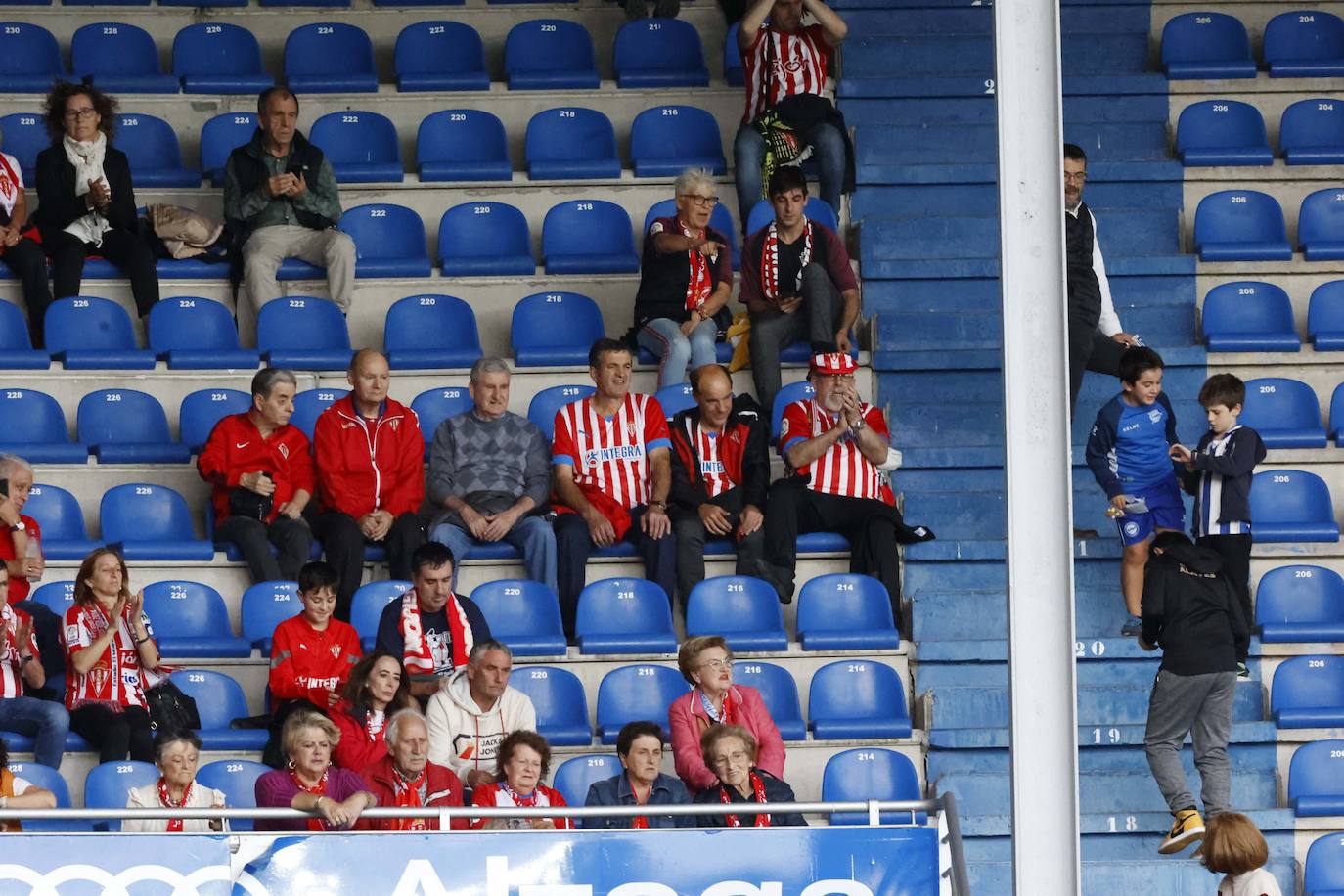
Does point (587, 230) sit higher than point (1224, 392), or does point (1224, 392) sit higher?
point (587, 230)

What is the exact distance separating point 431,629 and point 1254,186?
5.06 m

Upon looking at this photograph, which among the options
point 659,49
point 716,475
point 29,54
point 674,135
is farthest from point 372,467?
point 29,54

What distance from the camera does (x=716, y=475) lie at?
28.8 ft

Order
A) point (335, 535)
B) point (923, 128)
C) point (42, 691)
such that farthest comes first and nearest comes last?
1. point (923, 128)
2. point (335, 535)
3. point (42, 691)

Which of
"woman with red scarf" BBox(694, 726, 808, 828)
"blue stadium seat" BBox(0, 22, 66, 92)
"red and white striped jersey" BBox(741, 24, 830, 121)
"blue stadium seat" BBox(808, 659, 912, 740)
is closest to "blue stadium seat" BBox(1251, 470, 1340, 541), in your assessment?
"blue stadium seat" BBox(808, 659, 912, 740)

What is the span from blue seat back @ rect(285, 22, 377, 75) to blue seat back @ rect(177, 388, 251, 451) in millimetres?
2457

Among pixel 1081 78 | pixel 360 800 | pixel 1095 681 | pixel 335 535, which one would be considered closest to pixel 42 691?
pixel 335 535

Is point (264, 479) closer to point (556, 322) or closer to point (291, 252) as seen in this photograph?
point (291, 252)

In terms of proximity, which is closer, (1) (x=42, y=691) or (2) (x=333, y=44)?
(1) (x=42, y=691)

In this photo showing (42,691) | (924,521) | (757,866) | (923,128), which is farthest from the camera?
(923,128)

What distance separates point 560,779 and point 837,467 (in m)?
1.95

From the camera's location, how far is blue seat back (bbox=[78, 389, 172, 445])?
30.1 feet

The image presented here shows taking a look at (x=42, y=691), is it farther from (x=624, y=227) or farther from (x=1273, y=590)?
(x=1273, y=590)

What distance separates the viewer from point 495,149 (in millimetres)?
10688
